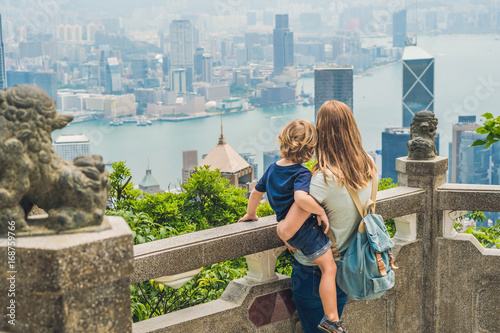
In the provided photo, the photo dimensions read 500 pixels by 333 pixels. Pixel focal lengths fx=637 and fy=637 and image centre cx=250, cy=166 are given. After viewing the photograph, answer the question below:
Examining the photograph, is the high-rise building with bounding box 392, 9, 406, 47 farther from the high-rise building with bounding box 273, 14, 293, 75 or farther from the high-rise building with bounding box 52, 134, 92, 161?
the high-rise building with bounding box 52, 134, 92, 161

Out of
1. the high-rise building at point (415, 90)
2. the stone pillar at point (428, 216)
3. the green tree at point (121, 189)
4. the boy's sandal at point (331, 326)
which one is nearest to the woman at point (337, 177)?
the boy's sandal at point (331, 326)

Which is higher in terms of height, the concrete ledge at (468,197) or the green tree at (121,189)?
the concrete ledge at (468,197)

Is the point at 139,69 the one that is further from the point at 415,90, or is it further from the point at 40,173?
the point at 40,173

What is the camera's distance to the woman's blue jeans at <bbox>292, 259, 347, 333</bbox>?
2.96 m

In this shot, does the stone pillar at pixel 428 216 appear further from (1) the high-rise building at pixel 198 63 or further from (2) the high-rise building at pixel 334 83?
(1) the high-rise building at pixel 198 63

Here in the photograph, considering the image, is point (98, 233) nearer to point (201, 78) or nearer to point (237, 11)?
point (201, 78)

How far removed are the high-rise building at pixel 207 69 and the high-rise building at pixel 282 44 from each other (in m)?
13.0

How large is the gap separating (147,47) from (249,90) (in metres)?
20.6

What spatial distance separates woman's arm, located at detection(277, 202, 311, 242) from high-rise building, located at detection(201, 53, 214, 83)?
94.3 meters

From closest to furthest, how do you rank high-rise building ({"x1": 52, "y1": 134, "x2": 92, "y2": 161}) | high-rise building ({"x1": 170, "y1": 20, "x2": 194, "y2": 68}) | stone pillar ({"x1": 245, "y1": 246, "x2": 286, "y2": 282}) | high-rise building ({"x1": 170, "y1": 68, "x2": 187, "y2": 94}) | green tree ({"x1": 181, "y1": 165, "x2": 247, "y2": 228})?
stone pillar ({"x1": 245, "y1": 246, "x2": 286, "y2": 282}) → green tree ({"x1": 181, "y1": 165, "x2": 247, "y2": 228}) → high-rise building ({"x1": 52, "y1": 134, "x2": 92, "y2": 161}) → high-rise building ({"x1": 170, "y1": 68, "x2": 187, "y2": 94}) → high-rise building ({"x1": 170, "y1": 20, "x2": 194, "y2": 68})

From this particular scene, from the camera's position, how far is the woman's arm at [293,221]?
109 inches

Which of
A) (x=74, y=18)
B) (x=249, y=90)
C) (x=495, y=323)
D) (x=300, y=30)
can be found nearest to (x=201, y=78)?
(x=249, y=90)

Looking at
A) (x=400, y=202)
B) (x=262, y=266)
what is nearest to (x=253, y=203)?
(x=262, y=266)

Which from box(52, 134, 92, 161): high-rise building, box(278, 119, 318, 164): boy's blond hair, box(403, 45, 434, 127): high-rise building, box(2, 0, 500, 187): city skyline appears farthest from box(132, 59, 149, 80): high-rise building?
box(278, 119, 318, 164): boy's blond hair
